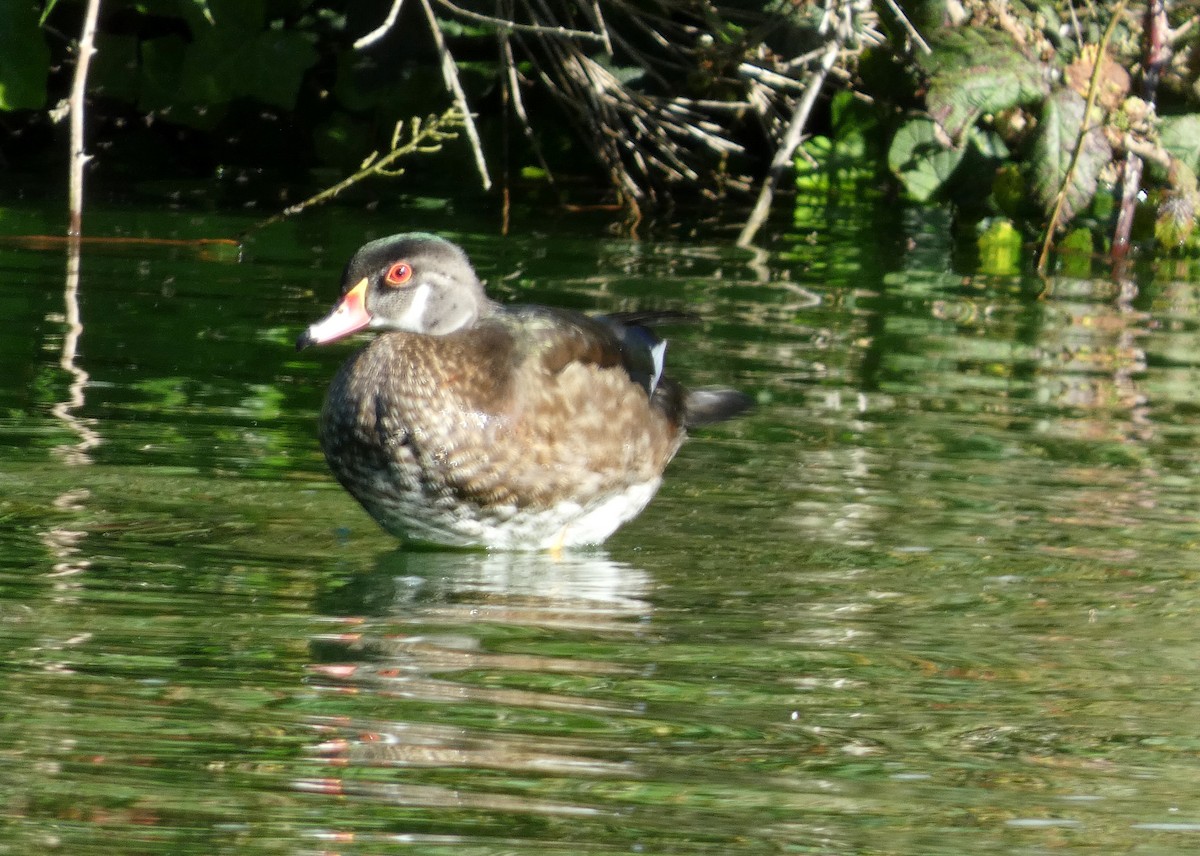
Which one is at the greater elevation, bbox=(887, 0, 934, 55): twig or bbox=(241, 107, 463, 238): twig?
bbox=(887, 0, 934, 55): twig

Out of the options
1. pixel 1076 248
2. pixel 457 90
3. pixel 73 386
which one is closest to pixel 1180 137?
pixel 1076 248

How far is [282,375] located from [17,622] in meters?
2.71

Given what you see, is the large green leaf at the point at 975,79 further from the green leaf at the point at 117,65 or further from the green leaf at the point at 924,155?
the green leaf at the point at 117,65

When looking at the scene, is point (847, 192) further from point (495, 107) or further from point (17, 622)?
point (17, 622)

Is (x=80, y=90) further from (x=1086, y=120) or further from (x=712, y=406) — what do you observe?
(x=1086, y=120)

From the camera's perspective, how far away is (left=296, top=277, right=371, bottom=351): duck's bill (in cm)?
495

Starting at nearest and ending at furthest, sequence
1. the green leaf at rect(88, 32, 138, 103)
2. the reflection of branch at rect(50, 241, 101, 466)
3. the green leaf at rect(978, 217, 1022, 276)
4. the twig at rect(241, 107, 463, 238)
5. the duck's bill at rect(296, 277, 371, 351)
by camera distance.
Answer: the duck's bill at rect(296, 277, 371, 351) → the reflection of branch at rect(50, 241, 101, 466) → the twig at rect(241, 107, 463, 238) → the green leaf at rect(978, 217, 1022, 276) → the green leaf at rect(88, 32, 138, 103)

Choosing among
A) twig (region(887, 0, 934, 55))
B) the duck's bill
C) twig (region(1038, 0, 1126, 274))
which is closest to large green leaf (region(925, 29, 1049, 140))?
twig (region(887, 0, 934, 55))

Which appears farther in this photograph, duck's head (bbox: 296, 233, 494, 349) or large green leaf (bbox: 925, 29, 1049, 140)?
large green leaf (bbox: 925, 29, 1049, 140)

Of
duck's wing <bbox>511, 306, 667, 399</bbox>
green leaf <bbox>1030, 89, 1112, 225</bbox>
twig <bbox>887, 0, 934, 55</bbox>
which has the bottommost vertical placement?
duck's wing <bbox>511, 306, 667, 399</bbox>

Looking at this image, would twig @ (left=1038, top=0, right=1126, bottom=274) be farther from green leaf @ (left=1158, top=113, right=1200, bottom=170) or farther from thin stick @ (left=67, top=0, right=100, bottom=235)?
thin stick @ (left=67, top=0, right=100, bottom=235)

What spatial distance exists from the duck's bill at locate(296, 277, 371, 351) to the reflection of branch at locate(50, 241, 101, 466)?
972 millimetres

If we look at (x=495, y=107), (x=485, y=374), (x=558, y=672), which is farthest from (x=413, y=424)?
(x=495, y=107)

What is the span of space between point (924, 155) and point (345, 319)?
19.4 ft
